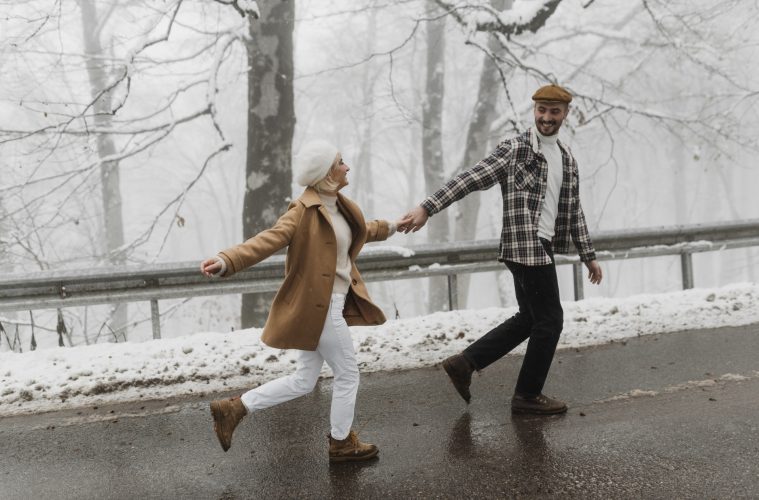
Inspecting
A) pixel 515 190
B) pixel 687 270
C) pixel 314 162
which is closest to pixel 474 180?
pixel 515 190

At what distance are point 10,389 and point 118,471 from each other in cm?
177

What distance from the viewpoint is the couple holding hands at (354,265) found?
3.26 metres

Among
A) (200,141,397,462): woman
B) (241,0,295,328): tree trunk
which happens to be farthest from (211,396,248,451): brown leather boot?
(241,0,295,328): tree trunk

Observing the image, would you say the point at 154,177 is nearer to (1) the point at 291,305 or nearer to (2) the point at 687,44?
(2) the point at 687,44

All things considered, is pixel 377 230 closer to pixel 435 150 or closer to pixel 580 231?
pixel 580 231

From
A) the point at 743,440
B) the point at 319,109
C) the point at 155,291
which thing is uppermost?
the point at 319,109

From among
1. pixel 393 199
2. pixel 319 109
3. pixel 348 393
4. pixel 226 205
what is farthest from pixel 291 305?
pixel 226 205

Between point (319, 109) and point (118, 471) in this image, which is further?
point (319, 109)

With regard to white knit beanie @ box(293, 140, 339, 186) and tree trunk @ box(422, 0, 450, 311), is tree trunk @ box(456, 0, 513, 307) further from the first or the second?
white knit beanie @ box(293, 140, 339, 186)

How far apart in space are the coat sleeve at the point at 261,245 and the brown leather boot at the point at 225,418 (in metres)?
0.78

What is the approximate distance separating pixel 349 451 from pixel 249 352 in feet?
6.62

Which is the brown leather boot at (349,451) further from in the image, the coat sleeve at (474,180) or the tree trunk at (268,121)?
the tree trunk at (268,121)

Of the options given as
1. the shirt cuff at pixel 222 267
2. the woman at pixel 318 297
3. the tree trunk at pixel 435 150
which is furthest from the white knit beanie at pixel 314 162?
the tree trunk at pixel 435 150

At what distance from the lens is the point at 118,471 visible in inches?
135
